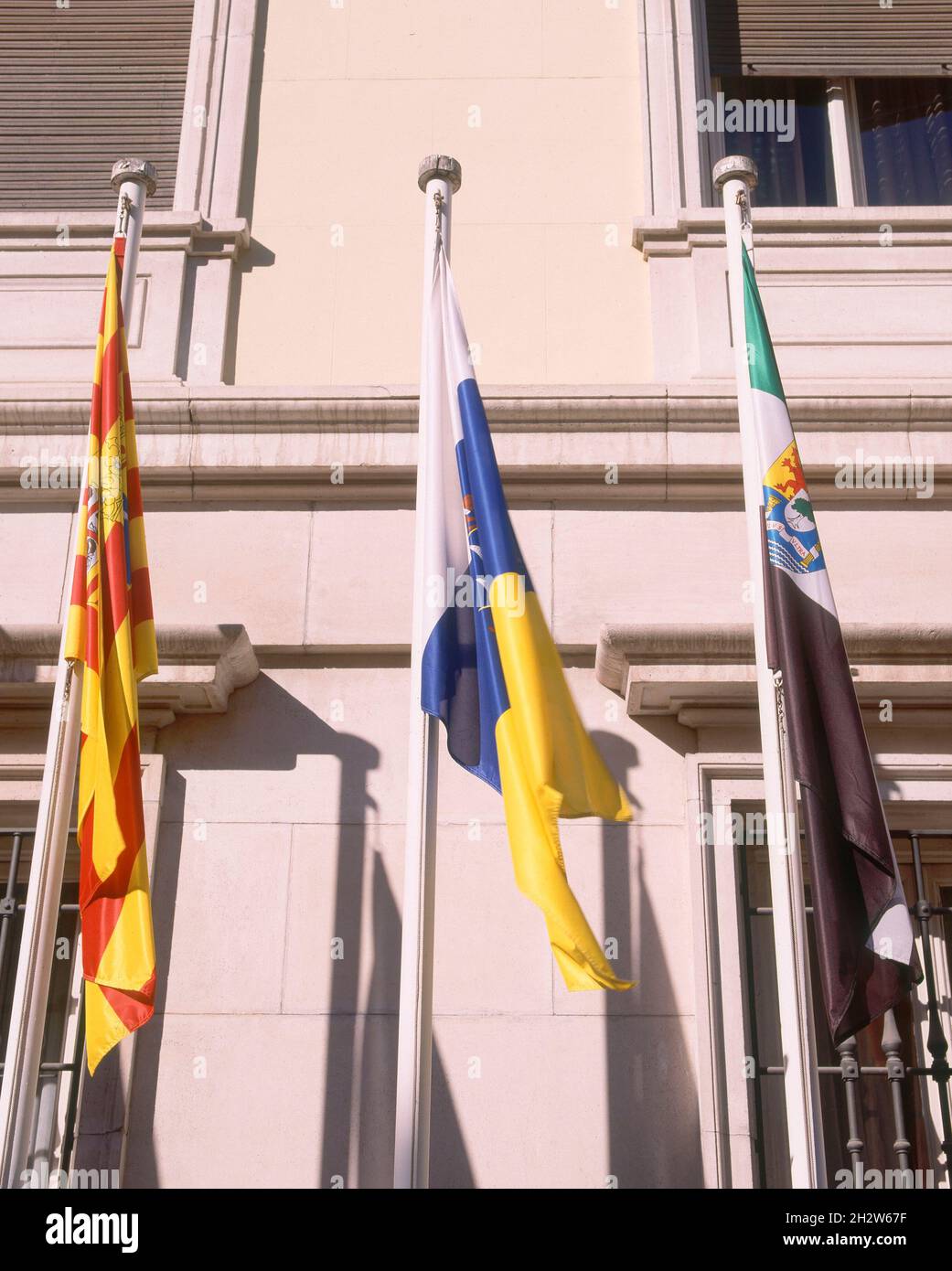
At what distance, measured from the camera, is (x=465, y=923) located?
557 centimetres

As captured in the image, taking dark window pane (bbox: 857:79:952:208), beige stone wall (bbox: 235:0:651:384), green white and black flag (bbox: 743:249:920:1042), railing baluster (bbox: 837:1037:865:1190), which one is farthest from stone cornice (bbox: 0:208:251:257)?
railing baluster (bbox: 837:1037:865:1190)

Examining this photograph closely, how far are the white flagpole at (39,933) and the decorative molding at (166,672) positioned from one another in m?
0.38

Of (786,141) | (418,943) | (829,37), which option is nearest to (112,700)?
(418,943)

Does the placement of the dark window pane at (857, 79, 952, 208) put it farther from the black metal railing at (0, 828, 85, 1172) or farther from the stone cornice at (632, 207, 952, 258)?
the black metal railing at (0, 828, 85, 1172)

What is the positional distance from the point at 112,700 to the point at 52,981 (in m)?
1.39

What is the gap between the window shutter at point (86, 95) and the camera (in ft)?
24.5

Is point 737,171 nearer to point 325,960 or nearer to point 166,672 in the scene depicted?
point 166,672

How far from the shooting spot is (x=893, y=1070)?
529 cm

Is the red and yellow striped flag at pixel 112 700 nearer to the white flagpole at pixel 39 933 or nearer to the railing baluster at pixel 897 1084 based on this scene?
the white flagpole at pixel 39 933

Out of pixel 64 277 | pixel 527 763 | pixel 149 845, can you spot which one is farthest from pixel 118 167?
pixel 527 763

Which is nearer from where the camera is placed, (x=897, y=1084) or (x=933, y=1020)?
(x=897, y=1084)

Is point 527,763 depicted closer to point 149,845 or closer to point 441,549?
point 441,549

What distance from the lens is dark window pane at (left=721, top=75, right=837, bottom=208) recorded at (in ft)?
24.5
